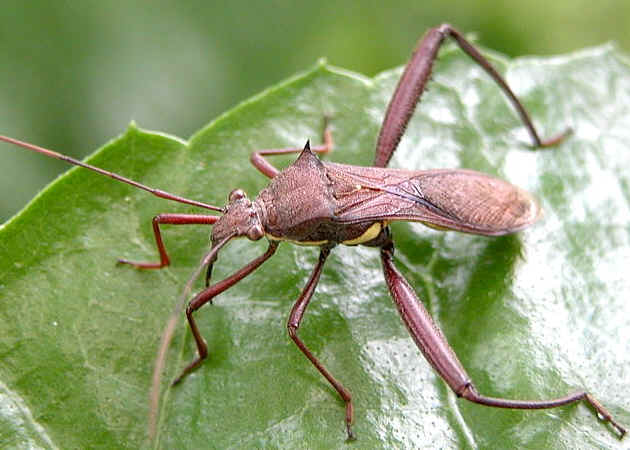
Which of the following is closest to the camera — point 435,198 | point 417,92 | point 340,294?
point 340,294

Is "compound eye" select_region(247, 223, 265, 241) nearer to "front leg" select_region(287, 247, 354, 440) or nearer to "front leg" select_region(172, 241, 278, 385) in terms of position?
"front leg" select_region(172, 241, 278, 385)

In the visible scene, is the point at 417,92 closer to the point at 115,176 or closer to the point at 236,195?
the point at 236,195

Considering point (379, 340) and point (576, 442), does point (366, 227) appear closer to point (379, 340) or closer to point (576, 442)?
point (379, 340)

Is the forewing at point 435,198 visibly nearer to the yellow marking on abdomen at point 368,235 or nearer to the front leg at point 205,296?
the yellow marking on abdomen at point 368,235

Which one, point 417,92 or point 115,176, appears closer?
point 115,176

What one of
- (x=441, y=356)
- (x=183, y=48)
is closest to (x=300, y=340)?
(x=441, y=356)

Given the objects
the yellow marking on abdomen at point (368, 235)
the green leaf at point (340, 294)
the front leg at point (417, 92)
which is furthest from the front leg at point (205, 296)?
the front leg at point (417, 92)
